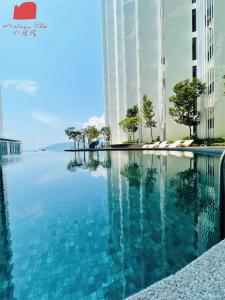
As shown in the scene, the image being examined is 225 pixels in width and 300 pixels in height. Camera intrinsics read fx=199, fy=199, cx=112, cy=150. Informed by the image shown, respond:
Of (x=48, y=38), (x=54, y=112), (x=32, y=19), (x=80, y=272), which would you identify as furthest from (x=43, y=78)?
(x=80, y=272)

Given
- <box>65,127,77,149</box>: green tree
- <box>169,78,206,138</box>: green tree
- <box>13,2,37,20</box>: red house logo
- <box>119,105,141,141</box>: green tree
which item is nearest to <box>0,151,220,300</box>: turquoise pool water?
<box>13,2,37,20</box>: red house logo

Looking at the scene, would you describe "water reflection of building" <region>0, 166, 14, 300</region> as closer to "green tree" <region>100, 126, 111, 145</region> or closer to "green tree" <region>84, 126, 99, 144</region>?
"green tree" <region>100, 126, 111, 145</region>

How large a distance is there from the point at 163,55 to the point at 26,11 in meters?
19.1

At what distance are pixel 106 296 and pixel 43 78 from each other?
42.6 meters

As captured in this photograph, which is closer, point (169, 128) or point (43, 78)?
point (169, 128)

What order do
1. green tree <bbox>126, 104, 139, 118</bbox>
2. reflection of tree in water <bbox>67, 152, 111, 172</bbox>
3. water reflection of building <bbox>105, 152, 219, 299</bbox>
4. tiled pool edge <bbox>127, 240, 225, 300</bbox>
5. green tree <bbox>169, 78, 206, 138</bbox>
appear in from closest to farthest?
tiled pool edge <bbox>127, 240, 225, 300</bbox> < water reflection of building <bbox>105, 152, 219, 299</bbox> < reflection of tree in water <bbox>67, 152, 111, 172</bbox> < green tree <bbox>169, 78, 206, 138</bbox> < green tree <bbox>126, 104, 139, 118</bbox>

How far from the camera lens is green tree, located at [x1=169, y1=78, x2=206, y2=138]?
20.4 meters

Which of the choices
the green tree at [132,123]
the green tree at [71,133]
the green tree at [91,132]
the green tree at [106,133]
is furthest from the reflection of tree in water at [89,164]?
the green tree at [71,133]

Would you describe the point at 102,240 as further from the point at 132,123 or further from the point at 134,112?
the point at 134,112

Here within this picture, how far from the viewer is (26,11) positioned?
14734mm

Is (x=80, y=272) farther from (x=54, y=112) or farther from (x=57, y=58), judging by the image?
(x=54, y=112)

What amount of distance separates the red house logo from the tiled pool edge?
55.5 feet

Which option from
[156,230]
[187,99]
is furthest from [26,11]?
[156,230]

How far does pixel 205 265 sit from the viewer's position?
164 cm
